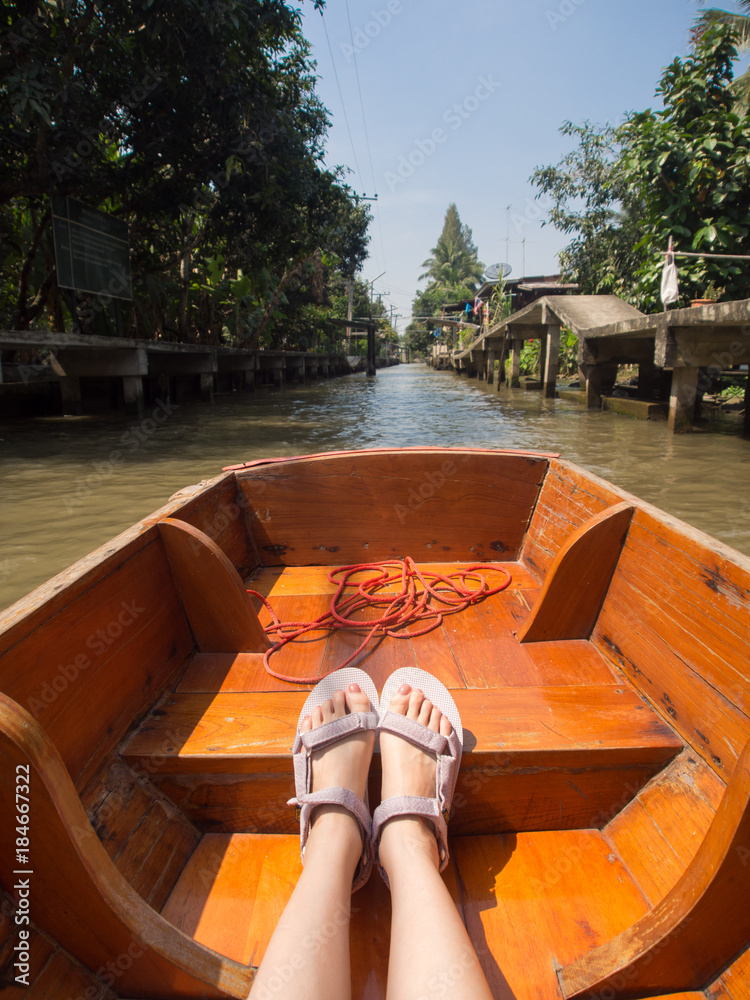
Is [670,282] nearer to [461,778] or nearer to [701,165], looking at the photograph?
[701,165]

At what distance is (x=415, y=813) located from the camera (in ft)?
3.78

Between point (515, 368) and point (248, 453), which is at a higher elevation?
point (515, 368)

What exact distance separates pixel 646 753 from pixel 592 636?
596 millimetres

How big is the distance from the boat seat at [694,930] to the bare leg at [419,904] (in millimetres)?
257

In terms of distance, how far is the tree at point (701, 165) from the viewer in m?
8.32

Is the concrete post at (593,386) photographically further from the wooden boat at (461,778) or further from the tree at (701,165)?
the wooden boat at (461,778)

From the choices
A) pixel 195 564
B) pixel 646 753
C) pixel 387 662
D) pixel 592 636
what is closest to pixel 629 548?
pixel 592 636

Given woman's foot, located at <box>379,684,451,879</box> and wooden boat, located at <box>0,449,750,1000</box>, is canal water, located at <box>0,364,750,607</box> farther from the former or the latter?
woman's foot, located at <box>379,684,451,879</box>

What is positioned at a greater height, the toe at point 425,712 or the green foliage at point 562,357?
the green foliage at point 562,357

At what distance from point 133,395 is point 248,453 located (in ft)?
12.6

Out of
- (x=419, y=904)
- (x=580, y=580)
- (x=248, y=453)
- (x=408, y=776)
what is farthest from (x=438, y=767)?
(x=248, y=453)

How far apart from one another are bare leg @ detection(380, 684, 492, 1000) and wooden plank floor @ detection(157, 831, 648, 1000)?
13 cm

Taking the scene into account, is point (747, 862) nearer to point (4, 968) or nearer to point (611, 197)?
point (4, 968)

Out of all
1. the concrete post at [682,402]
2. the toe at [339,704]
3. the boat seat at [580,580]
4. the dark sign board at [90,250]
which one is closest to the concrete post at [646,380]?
the concrete post at [682,402]
